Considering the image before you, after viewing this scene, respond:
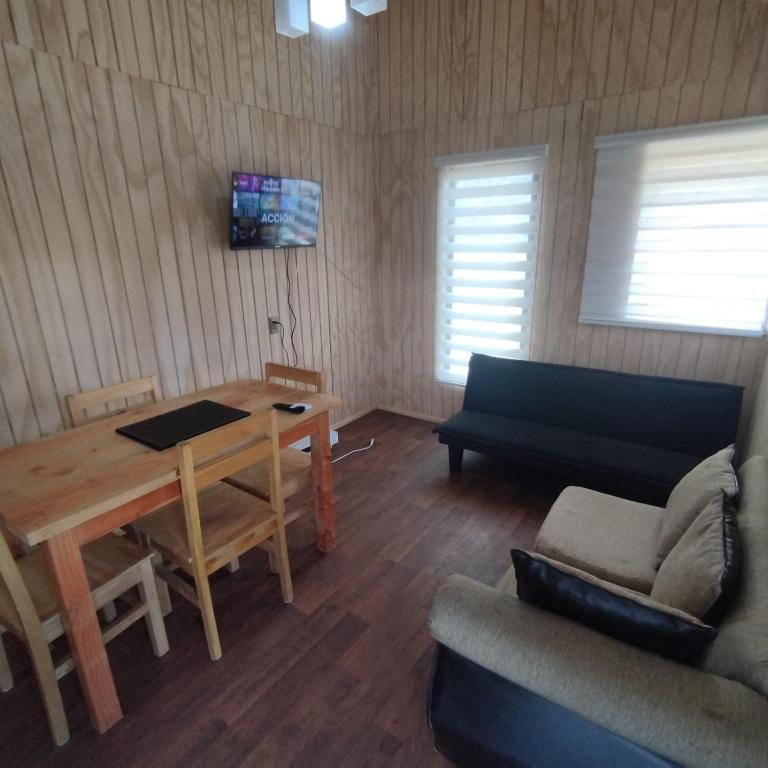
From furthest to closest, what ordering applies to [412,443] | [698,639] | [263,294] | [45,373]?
[412,443] → [263,294] → [45,373] → [698,639]

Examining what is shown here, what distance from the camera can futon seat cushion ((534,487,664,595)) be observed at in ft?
5.59

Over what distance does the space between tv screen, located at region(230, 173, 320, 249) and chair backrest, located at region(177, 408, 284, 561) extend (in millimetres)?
1563

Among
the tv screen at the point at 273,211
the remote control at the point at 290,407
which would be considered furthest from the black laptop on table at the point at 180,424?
the tv screen at the point at 273,211

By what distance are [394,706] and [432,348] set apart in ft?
9.61

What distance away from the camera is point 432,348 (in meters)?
4.14

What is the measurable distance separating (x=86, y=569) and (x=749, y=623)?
205 cm

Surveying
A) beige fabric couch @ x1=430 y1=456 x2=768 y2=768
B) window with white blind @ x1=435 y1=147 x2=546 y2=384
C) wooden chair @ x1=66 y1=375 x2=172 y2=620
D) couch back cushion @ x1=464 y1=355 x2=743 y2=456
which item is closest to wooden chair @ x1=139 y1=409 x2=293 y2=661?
wooden chair @ x1=66 y1=375 x2=172 y2=620

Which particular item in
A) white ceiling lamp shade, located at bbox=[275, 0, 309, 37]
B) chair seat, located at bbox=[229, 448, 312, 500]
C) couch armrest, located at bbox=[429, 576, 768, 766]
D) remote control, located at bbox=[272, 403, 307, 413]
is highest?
white ceiling lamp shade, located at bbox=[275, 0, 309, 37]

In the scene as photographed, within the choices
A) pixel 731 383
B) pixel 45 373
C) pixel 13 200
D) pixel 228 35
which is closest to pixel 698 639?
pixel 731 383

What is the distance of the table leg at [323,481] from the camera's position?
2328 millimetres

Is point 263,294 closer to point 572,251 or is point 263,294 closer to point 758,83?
point 572,251

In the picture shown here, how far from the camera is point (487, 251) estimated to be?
3.65m

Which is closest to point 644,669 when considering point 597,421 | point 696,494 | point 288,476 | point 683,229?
point 696,494

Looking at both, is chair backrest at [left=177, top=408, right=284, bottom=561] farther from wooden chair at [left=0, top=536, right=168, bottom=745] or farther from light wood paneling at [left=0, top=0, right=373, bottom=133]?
light wood paneling at [left=0, top=0, right=373, bottom=133]
